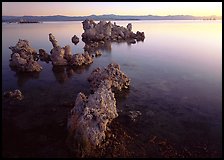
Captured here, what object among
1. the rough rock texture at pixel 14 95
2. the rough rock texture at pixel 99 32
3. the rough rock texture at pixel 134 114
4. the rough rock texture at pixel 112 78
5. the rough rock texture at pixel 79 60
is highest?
the rough rock texture at pixel 99 32

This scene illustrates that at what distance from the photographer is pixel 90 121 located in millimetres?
21844

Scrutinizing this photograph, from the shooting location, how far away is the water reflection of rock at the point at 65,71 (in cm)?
4097

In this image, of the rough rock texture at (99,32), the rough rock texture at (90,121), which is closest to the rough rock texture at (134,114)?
the rough rock texture at (90,121)

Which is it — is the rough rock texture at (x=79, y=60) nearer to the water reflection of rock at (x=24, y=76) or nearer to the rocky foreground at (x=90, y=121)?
the water reflection of rock at (x=24, y=76)

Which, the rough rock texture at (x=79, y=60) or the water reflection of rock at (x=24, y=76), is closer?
the water reflection of rock at (x=24, y=76)

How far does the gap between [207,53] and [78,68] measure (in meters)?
32.6

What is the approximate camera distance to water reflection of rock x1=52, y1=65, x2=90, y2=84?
4097 cm

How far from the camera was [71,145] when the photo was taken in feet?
69.5

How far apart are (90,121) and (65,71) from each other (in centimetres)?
2498

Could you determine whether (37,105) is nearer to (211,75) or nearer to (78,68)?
(78,68)

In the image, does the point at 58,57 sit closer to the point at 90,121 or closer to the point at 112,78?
the point at 112,78

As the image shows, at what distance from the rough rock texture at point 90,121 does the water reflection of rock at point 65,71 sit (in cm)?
1545

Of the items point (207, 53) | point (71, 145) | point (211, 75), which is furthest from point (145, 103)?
point (207, 53)

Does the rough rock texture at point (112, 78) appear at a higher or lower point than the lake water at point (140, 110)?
higher
